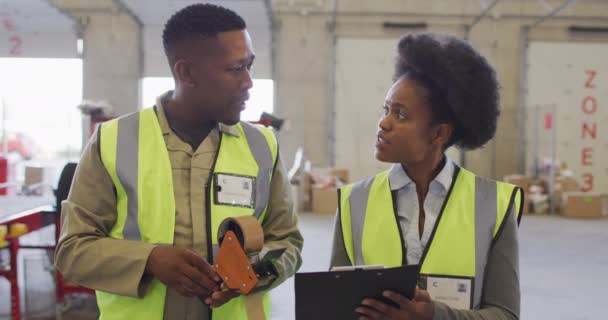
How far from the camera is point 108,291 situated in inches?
46.6

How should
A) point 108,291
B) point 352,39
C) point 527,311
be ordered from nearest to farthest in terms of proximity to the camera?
point 108,291
point 527,311
point 352,39

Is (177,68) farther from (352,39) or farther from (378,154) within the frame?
(352,39)

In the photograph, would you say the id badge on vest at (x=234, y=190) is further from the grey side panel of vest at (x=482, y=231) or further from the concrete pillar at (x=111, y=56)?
the concrete pillar at (x=111, y=56)

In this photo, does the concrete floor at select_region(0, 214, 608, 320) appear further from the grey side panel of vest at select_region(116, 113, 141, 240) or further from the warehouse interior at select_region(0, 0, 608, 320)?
the warehouse interior at select_region(0, 0, 608, 320)

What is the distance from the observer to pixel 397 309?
3.34 feet

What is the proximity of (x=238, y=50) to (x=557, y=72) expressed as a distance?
1031 centimetres

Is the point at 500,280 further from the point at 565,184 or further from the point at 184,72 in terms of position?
the point at 565,184

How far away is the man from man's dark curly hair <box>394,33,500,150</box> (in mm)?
420

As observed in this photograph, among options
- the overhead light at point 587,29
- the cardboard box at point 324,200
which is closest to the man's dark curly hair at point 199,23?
the cardboard box at point 324,200

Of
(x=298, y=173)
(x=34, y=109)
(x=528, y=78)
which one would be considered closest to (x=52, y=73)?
(x=34, y=109)

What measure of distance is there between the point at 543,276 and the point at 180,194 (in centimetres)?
425

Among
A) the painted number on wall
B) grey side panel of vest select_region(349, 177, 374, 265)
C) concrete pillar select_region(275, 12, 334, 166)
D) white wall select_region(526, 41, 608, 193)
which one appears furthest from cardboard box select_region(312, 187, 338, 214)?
grey side panel of vest select_region(349, 177, 374, 265)

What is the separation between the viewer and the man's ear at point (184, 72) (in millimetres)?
1315

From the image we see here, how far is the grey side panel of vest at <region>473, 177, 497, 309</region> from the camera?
116 centimetres
